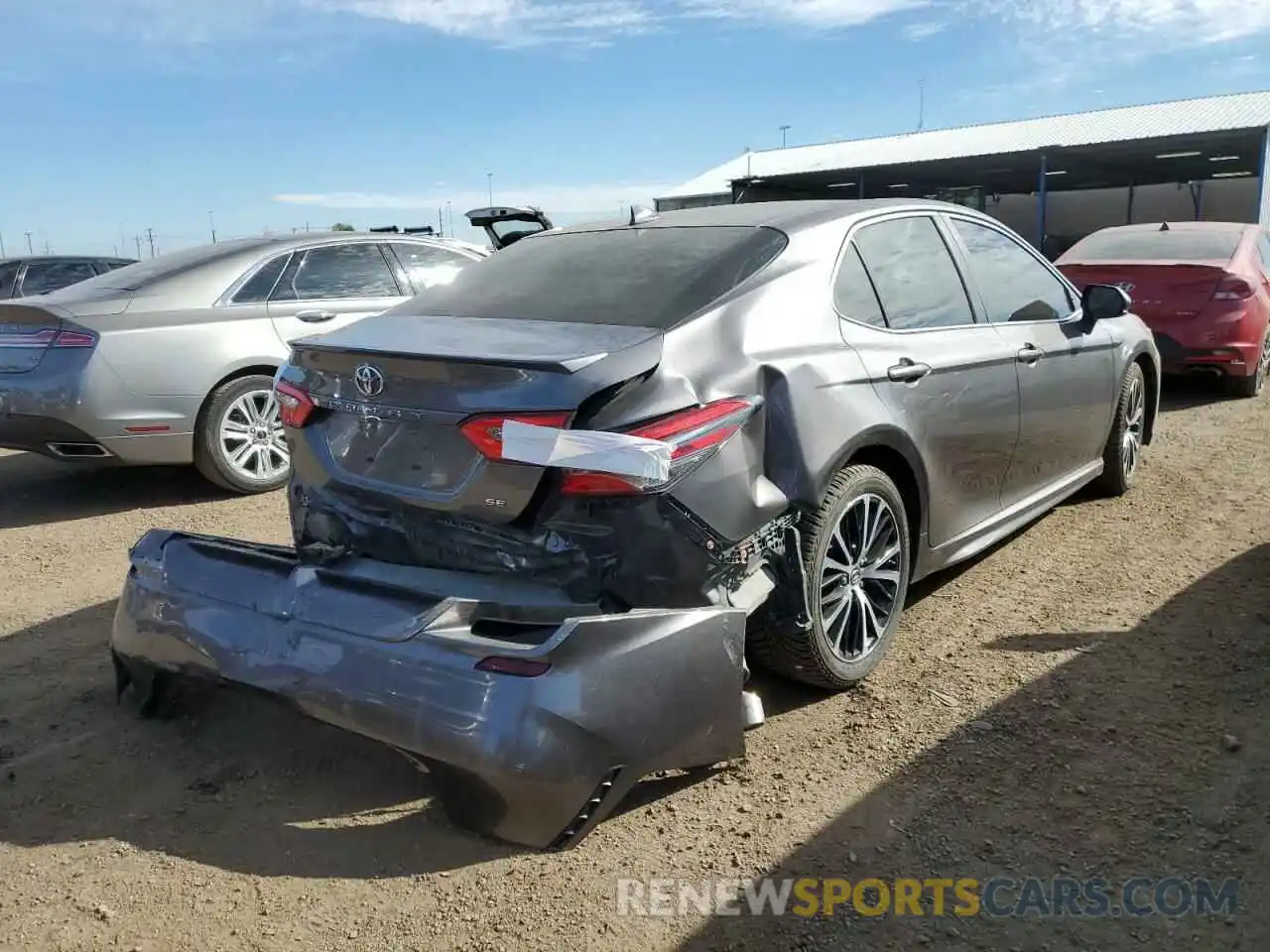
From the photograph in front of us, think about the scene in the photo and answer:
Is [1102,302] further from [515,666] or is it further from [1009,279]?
[515,666]

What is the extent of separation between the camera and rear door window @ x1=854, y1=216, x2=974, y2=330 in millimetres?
3516

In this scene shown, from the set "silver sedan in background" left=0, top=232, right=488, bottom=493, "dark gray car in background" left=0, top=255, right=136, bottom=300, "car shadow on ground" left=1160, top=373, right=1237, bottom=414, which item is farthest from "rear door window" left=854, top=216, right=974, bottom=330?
"dark gray car in background" left=0, top=255, right=136, bottom=300

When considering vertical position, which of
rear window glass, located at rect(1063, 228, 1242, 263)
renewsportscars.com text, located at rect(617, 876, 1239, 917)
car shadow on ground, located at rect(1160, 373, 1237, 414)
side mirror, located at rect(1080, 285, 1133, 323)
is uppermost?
rear window glass, located at rect(1063, 228, 1242, 263)

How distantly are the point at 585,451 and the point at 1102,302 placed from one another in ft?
10.6

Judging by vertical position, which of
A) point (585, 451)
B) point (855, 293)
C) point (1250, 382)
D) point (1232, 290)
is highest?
point (855, 293)

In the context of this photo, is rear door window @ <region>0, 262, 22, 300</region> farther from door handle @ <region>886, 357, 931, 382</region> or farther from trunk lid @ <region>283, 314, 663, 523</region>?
door handle @ <region>886, 357, 931, 382</region>

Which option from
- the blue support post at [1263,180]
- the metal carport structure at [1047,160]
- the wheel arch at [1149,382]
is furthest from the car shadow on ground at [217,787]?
the blue support post at [1263,180]

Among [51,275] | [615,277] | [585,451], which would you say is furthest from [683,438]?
[51,275]

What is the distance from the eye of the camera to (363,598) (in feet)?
8.33

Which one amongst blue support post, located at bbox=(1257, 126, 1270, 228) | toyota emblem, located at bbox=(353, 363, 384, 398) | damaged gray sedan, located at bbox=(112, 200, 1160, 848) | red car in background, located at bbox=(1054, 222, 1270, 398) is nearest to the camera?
damaged gray sedan, located at bbox=(112, 200, 1160, 848)

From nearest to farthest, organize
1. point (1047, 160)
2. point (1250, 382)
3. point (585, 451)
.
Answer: point (585, 451)
point (1250, 382)
point (1047, 160)

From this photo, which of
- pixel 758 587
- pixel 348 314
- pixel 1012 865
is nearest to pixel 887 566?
pixel 758 587

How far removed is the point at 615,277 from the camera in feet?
10.6

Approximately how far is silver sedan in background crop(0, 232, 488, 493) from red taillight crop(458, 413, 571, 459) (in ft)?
10.2
